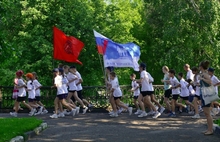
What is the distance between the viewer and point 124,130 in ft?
40.7

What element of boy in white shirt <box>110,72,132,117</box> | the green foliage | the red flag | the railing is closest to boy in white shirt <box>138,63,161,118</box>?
boy in white shirt <box>110,72,132,117</box>

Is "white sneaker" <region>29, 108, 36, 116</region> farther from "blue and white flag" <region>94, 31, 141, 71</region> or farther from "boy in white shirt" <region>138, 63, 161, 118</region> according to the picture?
"boy in white shirt" <region>138, 63, 161, 118</region>

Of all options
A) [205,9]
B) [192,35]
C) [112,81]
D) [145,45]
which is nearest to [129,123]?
[112,81]

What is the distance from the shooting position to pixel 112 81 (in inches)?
666

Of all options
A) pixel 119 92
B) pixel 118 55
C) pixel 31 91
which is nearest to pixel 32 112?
pixel 31 91

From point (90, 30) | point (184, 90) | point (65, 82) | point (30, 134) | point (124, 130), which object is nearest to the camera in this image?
point (30, 134)

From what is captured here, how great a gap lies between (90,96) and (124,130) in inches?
311

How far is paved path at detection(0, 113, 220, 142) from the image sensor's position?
1071 centimetres

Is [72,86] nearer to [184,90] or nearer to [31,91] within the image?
[31,91]

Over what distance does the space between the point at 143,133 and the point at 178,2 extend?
21.5 meters

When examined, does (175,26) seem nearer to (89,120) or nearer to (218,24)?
(218,24)

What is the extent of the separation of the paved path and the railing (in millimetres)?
3531

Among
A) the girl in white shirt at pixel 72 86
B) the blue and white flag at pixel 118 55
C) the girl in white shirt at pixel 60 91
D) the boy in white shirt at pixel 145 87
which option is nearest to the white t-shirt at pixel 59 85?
the girl in white shirt at pixel 60 91

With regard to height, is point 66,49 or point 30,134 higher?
point 66,49
